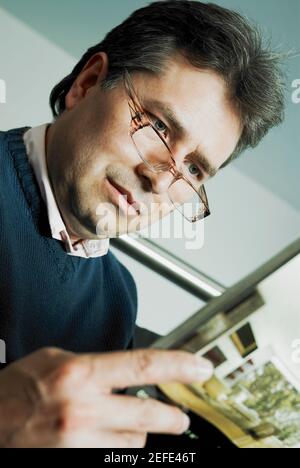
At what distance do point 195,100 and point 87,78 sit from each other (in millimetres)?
237

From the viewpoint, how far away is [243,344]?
51 cm

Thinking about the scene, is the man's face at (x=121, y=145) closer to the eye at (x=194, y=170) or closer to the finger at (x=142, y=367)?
the eye at (x=194, y=170)

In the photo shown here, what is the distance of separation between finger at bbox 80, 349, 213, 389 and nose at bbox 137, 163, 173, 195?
514mm

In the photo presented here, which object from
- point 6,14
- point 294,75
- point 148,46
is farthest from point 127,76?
point 294,75

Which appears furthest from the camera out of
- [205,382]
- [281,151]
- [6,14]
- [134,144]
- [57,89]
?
[281,151]

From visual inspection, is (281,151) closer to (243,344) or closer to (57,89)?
(57,89)

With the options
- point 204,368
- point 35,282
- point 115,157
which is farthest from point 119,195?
point 204,368

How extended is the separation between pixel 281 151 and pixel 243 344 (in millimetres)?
1235

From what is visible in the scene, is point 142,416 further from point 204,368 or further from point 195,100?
point 195,100

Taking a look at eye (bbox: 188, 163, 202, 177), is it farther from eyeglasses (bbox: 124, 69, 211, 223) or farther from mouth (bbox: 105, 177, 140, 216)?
mouth (bbox: 105, 177, 140, 216)

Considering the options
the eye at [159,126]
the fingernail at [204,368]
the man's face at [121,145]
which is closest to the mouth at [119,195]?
the man's face at [121,145]

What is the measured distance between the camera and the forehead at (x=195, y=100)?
3.01 feet

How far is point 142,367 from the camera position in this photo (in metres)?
0.42

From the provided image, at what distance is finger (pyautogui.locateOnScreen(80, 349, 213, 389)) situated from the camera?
41 centimetres
